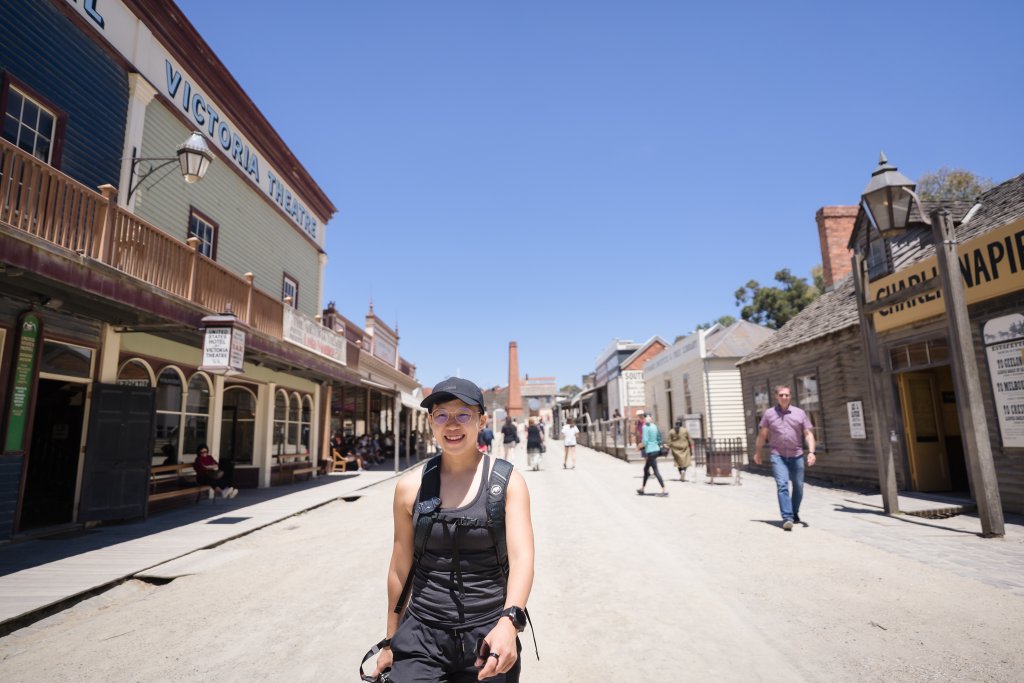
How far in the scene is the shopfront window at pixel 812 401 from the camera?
14508 millimetres

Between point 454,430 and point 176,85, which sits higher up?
point 176,85

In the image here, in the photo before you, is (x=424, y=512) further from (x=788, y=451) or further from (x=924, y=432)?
(x=924, y=432)

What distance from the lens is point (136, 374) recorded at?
1016 centimetres

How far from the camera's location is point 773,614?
4.31m

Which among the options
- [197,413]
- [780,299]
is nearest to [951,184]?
[780,299]

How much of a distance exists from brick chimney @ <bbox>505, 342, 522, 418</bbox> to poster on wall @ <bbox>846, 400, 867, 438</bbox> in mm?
59083

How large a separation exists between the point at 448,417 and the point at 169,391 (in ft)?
37.2

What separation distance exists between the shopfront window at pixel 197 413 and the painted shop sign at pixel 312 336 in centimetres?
205

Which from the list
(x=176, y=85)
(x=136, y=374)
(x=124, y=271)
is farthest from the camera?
(x=176, y=85)

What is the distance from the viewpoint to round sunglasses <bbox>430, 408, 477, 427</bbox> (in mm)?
2080


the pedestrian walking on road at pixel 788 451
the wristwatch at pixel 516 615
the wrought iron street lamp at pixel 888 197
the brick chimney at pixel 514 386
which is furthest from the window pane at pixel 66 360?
the brick chimney at pixel 514 386

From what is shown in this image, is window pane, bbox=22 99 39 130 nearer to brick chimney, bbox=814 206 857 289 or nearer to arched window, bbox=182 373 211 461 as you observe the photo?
arched window, bbox=182 373 211 461

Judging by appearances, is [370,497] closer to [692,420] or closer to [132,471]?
[132,471]

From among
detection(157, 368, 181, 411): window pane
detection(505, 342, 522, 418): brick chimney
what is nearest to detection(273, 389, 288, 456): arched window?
detection(157, 368, 181, 411): window pane
